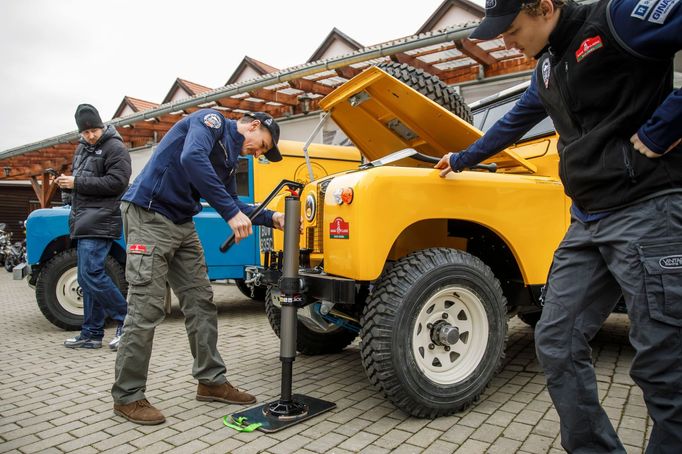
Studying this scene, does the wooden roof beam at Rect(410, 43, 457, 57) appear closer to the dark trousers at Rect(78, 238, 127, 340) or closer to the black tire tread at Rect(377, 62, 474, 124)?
the black tire tread at Rect(377, 62, 474, 124)

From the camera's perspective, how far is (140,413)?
2.75 m

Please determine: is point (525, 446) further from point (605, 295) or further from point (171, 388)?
point (171, 388)

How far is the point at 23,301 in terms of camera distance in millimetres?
7984

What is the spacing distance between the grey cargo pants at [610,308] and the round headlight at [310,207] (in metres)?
1.62

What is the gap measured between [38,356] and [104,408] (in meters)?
1.82

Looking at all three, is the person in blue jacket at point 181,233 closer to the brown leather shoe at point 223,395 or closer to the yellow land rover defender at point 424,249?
the brown leather shoe at point 223,395

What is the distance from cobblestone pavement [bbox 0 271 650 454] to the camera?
96.4 inches

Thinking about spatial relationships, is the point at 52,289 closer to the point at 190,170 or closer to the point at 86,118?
the point at 86,118

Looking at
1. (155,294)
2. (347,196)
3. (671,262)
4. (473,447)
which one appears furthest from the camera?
(155,294)

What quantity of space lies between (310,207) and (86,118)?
255cm

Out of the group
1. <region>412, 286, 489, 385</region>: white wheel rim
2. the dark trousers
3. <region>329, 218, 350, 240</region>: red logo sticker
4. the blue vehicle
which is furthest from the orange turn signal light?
the blue vehicle

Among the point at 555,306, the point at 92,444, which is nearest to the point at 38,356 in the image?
the point at 92,444

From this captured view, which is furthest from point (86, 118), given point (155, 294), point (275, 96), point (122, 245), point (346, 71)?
point (275, 96)

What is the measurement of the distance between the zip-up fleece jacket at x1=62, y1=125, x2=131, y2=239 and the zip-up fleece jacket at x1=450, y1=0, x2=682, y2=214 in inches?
153
